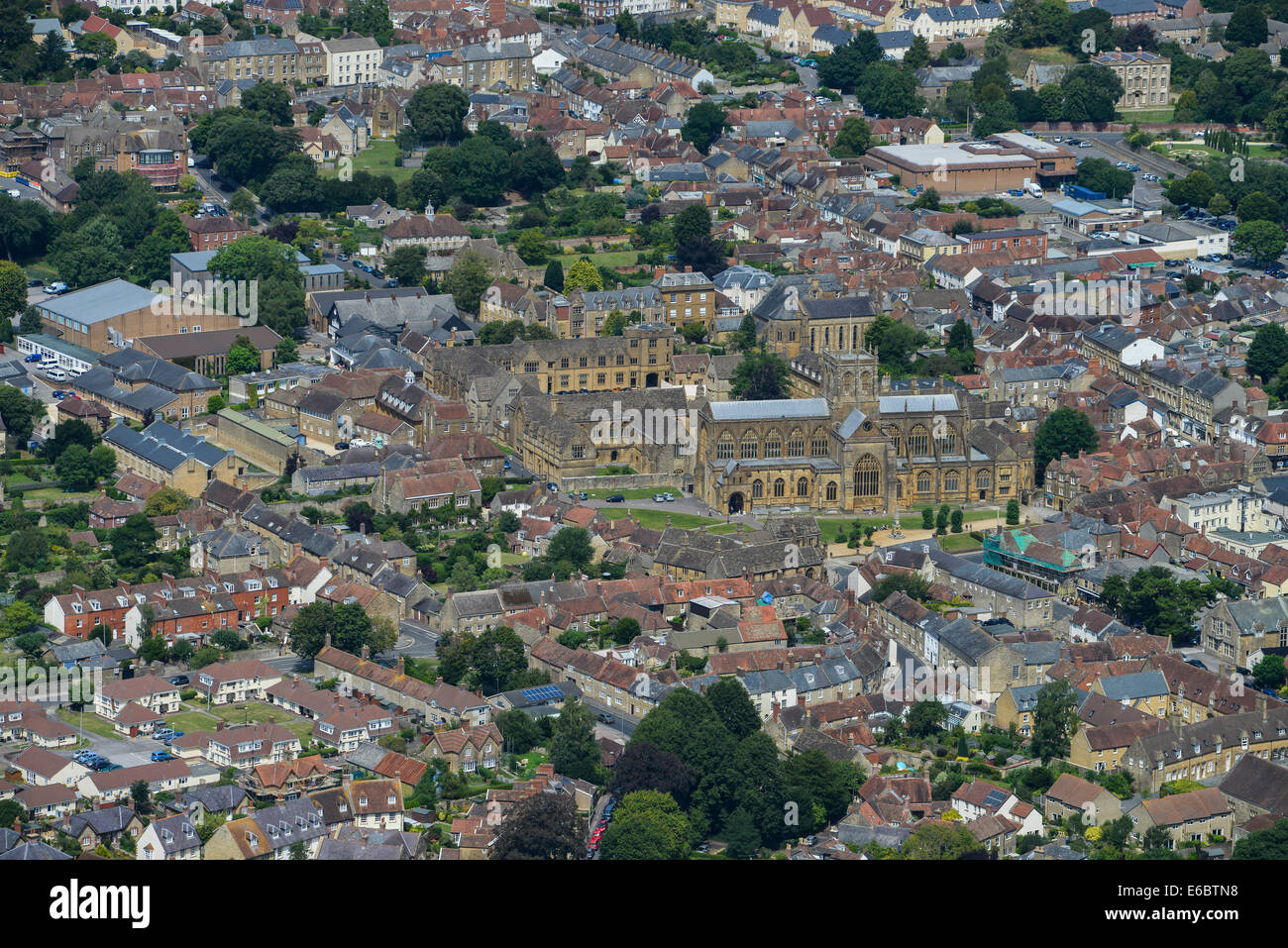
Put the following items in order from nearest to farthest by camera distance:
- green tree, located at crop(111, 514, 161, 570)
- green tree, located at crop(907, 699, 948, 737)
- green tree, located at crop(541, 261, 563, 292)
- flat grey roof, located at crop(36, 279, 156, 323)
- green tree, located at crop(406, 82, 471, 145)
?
green tree, located at crop(907, 699, 948, 737), green tree, located at crop(111, 514, 161, 570), flat grey roof, located at crop(36, 279, 156, 323), green tree, located at crop(541, 261, 563, 292), green tree, located at crop(406, 82, 471, 145)

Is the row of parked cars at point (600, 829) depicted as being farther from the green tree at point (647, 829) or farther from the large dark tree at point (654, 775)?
the large dark tree at point (654, 775)

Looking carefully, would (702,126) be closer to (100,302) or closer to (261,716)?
(100,302)

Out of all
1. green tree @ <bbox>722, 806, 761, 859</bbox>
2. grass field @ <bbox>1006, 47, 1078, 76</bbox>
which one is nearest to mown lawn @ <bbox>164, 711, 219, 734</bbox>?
green tree @ <bbox>722, 806, 761, 859</bbox>

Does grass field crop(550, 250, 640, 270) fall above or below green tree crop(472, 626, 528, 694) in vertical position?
above

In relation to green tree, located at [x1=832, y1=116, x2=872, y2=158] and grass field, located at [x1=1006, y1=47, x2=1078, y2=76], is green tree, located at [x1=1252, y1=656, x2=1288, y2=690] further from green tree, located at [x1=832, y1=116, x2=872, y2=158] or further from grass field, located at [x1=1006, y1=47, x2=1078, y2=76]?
grass field, located at [x1=1006, y1=47, x2=1078, y2=76]

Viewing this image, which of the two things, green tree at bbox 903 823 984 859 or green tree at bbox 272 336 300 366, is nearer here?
green tree at bbox 903 823 984 859

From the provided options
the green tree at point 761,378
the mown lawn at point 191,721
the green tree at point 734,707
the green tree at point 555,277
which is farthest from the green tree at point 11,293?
the green tree at point 734,707
